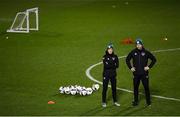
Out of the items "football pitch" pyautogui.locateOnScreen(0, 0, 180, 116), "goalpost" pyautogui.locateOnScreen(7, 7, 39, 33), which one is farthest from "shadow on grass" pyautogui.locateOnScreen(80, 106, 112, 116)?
"goalpost" pyautogui.locateOnScreen(7, 7, 39, 33)

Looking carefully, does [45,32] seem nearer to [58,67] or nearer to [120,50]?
[120,50]

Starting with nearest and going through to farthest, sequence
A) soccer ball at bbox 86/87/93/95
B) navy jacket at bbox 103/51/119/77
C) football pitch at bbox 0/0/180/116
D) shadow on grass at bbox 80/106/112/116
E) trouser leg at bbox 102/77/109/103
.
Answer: shadow on grass at bbox 80/106/112/116 → navy jacket at bbox 103/51/119/77 → trouser leg at bbox 102/77/109/103 → football pitch at bbox 0/0/180/116 → soccer ball at bbox 86/87/93/95

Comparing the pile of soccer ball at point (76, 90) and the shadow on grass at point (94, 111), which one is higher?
the pile of soccer ball at point (76, 90)

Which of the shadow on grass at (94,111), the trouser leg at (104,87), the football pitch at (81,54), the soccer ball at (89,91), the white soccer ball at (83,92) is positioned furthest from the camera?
the soccer ball at (89,91)

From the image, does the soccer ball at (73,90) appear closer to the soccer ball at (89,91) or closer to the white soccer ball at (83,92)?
the white soccer ball at (83,92)

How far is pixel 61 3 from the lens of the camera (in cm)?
4194

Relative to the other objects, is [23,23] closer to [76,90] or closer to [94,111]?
[76,90]

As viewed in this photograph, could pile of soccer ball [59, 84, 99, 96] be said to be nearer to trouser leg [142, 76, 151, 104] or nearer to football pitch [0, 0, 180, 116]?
football pitch [0, 0, 180, 116]

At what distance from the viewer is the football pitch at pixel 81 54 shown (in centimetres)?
1633

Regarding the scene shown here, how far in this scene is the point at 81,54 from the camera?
77.9ft

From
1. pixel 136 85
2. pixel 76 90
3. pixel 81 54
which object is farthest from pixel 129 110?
pixel 81 54

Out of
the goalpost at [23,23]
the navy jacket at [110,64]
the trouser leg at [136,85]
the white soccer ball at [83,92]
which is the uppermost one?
the goalpost at [23,23]

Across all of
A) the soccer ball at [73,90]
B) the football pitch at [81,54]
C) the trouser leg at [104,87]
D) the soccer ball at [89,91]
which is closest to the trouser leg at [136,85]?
the football pitch at [81,54]

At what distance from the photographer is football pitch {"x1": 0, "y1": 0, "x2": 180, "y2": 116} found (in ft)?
53.6
